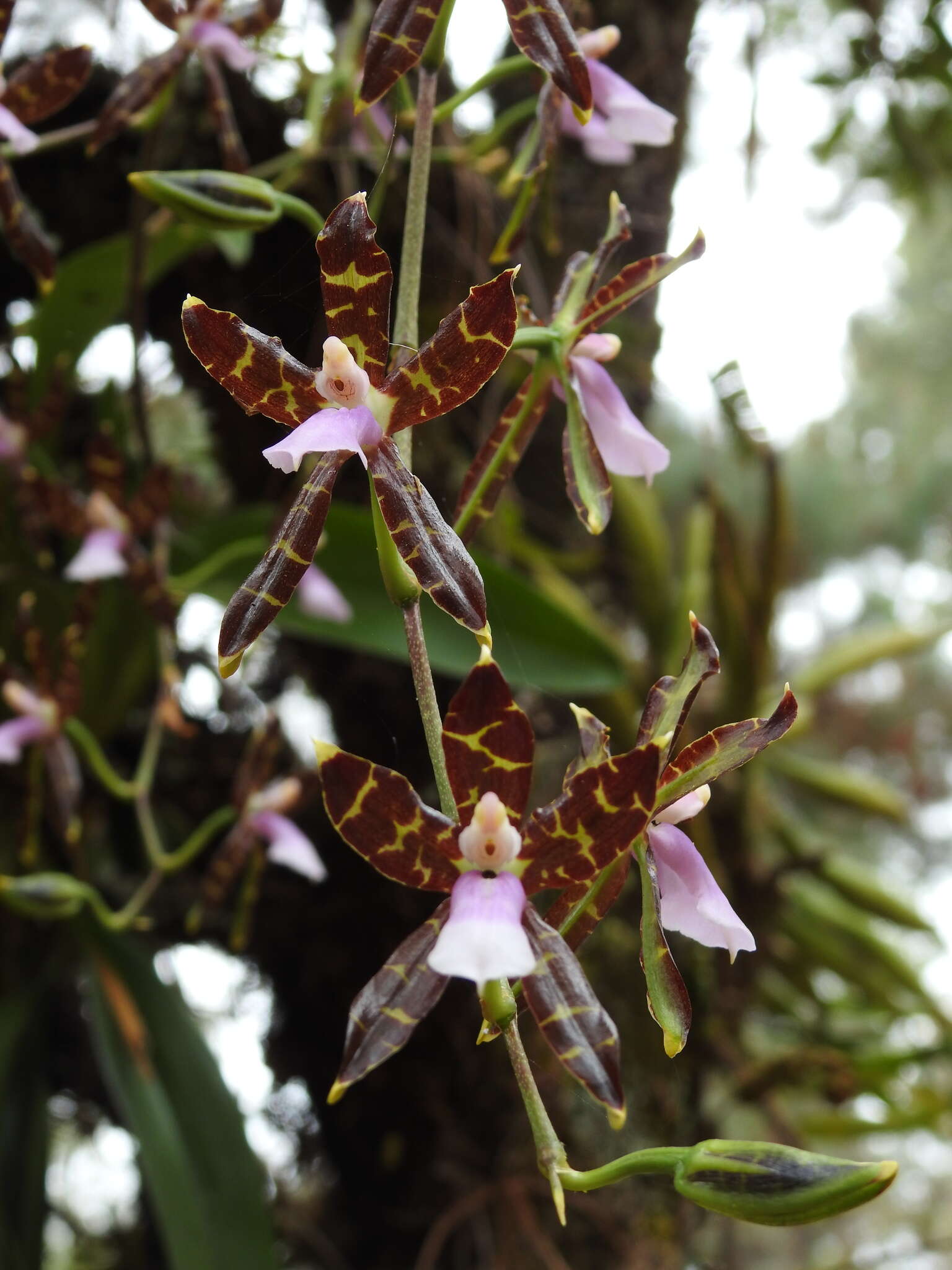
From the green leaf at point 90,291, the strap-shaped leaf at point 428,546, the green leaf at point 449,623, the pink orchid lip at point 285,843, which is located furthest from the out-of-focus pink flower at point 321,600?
the strap-shaped leaf at point 428,546

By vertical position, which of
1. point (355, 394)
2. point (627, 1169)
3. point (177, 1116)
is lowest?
point (177, 1116)

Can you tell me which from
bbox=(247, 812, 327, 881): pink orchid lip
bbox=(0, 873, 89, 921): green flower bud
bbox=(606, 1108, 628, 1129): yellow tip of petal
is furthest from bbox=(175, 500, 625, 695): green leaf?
bbox=(606, 1108, 628, 1129): yellow tip of petal

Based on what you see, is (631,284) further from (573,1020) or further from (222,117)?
(222,117)

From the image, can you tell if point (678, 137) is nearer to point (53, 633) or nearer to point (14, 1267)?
point (53, 633)

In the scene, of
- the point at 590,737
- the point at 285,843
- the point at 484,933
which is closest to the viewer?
the point at 484,933

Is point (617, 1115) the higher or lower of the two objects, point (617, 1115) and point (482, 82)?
the lower

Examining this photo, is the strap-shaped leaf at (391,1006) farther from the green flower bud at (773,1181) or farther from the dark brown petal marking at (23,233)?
the dark brown petal marking at (23,233)

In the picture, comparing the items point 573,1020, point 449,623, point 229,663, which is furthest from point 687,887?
point 449,623

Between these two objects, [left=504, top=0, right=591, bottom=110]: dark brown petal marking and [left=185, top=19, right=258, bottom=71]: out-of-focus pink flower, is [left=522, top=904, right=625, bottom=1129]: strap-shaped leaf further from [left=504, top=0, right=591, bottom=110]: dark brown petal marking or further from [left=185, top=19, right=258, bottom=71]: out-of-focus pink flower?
[left=185, top=19, right=258, bottom=71]: out-of-focus pink flower
